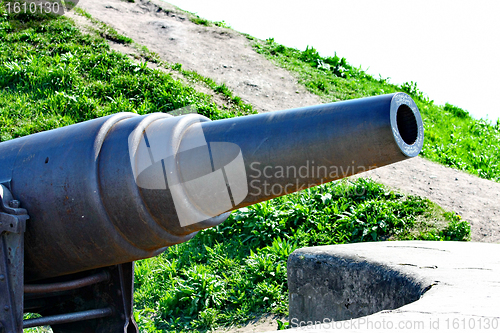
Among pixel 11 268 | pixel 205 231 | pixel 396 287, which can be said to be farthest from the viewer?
pixel 205 231

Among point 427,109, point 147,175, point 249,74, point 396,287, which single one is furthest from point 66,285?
point 427,109

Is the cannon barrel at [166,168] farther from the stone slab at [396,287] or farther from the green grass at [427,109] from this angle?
the green grass at [427,109]

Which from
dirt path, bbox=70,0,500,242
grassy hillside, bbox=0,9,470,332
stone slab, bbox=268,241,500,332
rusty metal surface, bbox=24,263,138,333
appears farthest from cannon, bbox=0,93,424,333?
dirt path, bbox=70,0,500,242

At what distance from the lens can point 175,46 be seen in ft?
38.0

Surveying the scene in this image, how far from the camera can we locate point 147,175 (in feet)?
7.36

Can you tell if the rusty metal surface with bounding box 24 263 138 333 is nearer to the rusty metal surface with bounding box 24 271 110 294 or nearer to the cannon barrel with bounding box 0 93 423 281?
the rusty metal surface with bounding box 24 271 110 294

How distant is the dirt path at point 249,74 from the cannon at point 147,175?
15.9ft

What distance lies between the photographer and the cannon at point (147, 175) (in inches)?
79.0

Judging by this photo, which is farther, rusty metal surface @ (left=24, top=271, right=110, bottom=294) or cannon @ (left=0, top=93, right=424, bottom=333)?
rusty metal surface @ (left=24, top=271, right=110, bottom=294)

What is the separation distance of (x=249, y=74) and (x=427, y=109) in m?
4.29

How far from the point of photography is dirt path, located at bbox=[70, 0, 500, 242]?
23.5 feet

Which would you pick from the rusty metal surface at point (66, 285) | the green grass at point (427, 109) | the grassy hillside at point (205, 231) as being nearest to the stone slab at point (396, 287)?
the grassy hillside at point (205, 231)

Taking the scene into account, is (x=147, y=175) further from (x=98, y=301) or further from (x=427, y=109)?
(x=427, y=109)

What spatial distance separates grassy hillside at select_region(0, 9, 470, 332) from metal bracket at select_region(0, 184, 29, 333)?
2.19 m
